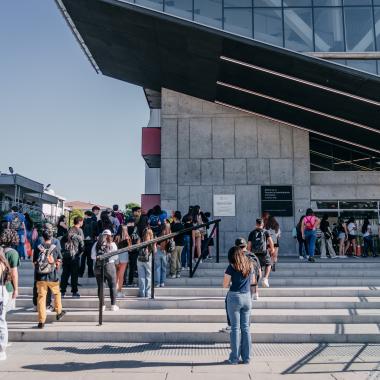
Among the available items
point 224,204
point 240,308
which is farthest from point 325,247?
point 240,308

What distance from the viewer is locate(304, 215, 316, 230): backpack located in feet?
38.4

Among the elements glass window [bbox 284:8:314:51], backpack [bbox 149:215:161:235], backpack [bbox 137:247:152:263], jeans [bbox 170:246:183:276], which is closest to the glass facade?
glass window [bbox 284:8:314:51]

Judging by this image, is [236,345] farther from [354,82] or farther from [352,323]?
[354,82]

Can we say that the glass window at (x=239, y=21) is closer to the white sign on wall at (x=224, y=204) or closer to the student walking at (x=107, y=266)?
the white sign on wall at (x=224, y=204)

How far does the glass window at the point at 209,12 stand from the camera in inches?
493

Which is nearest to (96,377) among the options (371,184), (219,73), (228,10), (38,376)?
(38,376)

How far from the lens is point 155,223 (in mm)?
10258

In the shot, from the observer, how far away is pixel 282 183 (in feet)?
55.0

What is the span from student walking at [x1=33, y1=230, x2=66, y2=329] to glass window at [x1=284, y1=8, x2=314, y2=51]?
9.19m

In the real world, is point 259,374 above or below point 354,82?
below

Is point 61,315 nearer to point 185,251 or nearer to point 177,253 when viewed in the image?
point 177,253

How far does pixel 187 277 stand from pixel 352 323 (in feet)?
12.8

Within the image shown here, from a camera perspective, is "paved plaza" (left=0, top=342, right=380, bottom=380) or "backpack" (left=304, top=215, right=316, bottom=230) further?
"backpack" (left=304, top=215, right=316, bottom=230)

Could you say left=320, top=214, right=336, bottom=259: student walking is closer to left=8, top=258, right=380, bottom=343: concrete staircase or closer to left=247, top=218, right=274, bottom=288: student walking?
left=8, top=258, right=380, bottom=343: concrete staircase
